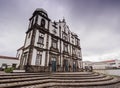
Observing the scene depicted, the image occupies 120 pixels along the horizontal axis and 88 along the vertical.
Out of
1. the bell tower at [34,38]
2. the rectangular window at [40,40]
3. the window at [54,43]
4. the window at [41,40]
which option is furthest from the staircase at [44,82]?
the window at [54,43]

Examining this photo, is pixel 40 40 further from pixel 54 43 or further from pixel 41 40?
pixel 54 43

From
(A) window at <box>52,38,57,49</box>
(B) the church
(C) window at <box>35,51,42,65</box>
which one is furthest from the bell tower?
(A) window at <box>52,38,57,49</box>

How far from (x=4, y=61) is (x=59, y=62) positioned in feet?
51.5

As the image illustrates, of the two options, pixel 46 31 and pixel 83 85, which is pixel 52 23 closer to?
pixel 46 31

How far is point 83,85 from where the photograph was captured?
6234 mm

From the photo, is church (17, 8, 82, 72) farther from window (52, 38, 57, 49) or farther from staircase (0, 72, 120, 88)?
staircase (0, 72, 120, 88)

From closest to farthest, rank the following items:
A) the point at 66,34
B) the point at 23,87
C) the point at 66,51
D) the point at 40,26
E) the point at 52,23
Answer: the point at 23,87, the point at 40,26, the point at 52,23, the point at 66,51, the point at 66,34

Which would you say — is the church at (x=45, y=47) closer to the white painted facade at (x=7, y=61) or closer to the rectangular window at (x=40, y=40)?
the rectangular window at (x=40, y=40)

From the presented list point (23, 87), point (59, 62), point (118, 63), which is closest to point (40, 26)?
point (59, 62)

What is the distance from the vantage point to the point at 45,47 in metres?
14.5

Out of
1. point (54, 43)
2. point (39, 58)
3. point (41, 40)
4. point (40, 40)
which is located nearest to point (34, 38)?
point (40, 40)

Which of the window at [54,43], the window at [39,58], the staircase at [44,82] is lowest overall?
the staircase at [44,82]

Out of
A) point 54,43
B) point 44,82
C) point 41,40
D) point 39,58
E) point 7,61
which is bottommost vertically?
point 44,82

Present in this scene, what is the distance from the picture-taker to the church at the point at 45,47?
12609mm
